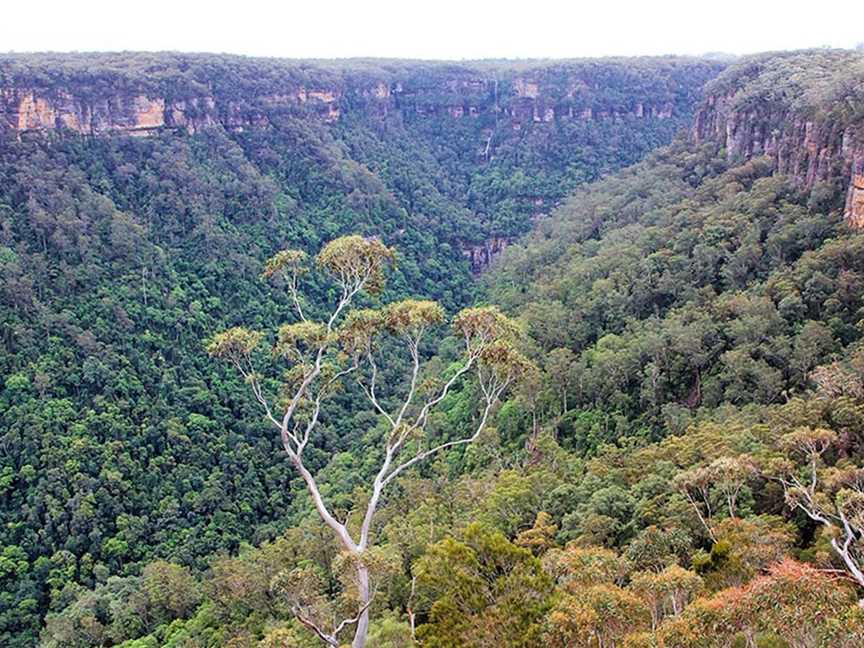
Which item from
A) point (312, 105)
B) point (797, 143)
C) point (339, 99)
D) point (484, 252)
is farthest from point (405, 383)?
point (339, 99)

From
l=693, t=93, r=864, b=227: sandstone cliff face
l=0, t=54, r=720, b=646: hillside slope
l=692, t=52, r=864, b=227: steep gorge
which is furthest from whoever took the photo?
l=692, t=52, r=864, b=227: steep gorge

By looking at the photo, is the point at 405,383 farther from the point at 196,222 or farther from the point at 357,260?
the point at 357,260

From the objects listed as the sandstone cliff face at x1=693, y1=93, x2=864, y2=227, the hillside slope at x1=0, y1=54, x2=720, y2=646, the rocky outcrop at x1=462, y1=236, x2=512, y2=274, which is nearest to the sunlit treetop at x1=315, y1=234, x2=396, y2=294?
the hillside slope at x1=0, y1=54, x2=720, y2=646

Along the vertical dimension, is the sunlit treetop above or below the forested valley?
above

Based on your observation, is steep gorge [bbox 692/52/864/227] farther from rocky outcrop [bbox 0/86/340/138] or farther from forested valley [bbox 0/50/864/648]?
rocky outcrop [bbox 0/86/340/138]

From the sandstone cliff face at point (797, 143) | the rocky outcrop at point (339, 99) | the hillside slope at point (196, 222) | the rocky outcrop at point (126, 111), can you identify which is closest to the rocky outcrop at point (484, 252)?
the hillside slope at point (196, 222)

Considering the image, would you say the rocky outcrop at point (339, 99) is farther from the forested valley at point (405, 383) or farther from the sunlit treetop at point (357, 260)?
the sunlit treetop at point (357, 260)

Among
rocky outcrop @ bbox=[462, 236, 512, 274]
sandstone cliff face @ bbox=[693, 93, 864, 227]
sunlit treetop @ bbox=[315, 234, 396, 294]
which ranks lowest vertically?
rocky outcrop @ bbox=[462, 236, 512, 274]
